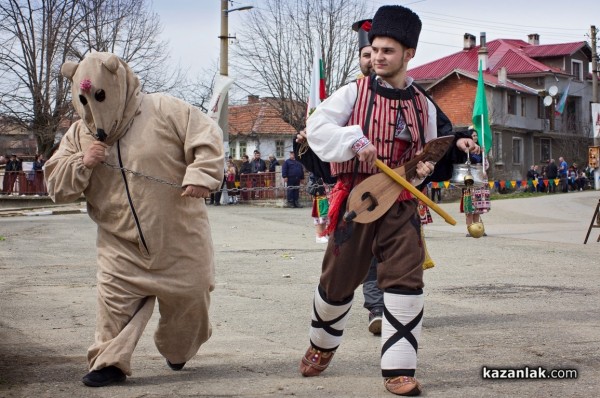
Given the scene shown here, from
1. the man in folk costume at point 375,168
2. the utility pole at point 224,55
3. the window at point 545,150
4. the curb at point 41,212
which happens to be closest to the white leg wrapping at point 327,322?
the man in folk costume at point 375,168

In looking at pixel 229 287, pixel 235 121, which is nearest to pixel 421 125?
pixel 229 287

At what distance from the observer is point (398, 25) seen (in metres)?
5.25

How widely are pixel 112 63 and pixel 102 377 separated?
1656 millimetres

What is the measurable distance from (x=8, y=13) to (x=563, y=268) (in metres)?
33.5

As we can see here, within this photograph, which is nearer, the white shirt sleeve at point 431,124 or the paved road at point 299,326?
the paved road at point 299,326

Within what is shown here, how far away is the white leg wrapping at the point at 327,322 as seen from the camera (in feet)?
17.6

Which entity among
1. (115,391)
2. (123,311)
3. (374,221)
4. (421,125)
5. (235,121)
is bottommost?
(115,391)

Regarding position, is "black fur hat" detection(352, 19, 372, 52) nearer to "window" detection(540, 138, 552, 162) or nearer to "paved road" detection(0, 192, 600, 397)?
"paved road" detection(0, 192, 600, 397)

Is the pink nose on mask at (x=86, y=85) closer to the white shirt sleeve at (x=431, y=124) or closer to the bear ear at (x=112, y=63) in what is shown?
the bear ear at (x=112, y=63)

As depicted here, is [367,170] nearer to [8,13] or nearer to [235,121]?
[8,13]

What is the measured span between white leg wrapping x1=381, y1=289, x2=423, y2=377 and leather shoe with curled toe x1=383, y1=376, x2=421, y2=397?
29mm

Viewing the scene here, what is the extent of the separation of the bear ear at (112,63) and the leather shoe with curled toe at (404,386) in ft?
7.15

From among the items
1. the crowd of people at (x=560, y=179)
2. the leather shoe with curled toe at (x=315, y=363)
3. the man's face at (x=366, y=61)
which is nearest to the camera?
the leather shoe with curled toe at (x=315, y=363)

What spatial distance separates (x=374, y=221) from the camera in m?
5.18
